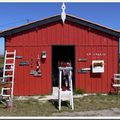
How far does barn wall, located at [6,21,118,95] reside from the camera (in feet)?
59.9

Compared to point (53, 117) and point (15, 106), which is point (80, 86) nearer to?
point (15, 106)

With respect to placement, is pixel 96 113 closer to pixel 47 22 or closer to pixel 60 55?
pixel 47 22

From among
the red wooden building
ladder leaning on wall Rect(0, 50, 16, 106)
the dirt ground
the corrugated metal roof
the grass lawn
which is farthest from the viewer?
the red wooden building

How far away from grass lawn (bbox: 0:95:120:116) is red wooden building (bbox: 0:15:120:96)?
1439 millimetres

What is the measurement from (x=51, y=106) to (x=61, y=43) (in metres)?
4.36

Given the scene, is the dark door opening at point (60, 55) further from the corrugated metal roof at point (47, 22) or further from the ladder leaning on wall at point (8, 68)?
the ladder leaning on wall at point (8, 68)

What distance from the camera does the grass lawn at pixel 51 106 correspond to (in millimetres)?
13456

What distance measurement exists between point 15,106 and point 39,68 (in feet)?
12.7

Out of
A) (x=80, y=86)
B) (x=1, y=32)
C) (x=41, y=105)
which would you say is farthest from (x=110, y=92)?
(x=1, y=32)

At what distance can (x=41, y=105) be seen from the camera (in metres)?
15.0

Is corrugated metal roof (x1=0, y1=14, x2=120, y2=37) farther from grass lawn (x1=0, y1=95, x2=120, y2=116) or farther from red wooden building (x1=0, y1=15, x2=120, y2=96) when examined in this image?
grass lawn (x1=0, y1=95, x2=120, y2=116)

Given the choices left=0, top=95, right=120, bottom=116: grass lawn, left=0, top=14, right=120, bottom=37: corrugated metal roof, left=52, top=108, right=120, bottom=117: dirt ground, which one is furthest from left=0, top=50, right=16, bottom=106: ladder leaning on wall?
left=52, top=108, right=120, bottom=117: dirt ground

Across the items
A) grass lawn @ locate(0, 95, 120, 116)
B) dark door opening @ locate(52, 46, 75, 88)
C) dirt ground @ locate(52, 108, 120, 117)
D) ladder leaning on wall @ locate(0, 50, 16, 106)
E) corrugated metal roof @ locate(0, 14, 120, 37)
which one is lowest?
dirt ground @ locate(52, 108, 120, 117)

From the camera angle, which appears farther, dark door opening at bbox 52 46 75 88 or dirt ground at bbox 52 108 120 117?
dark door opening at bbox 52 46 75 88
